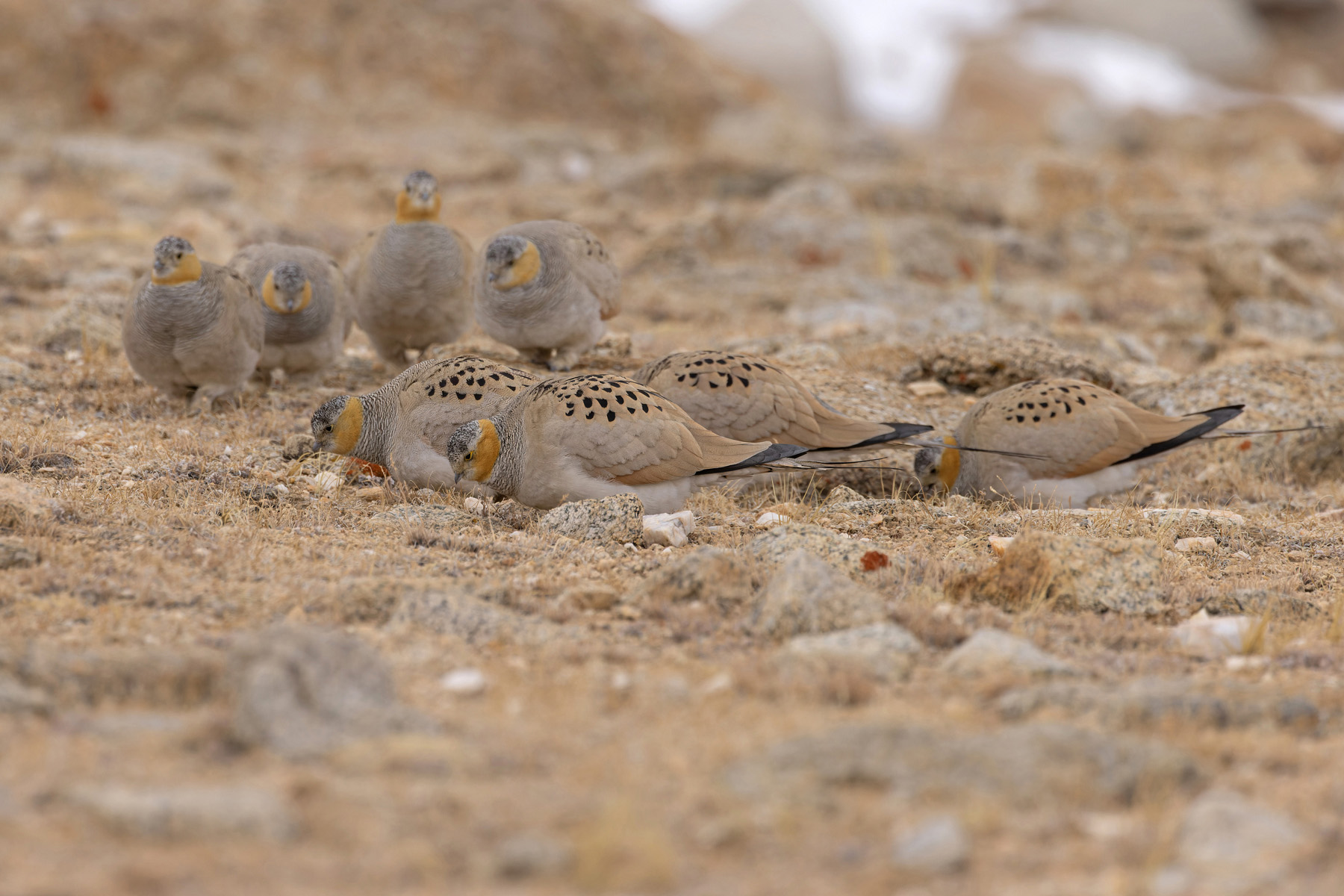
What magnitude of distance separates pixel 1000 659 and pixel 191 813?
248 cm

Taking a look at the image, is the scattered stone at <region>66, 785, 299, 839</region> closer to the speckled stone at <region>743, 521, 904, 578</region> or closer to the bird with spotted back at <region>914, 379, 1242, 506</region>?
the speckled stone at <region>743, 521, 904, 578</region>

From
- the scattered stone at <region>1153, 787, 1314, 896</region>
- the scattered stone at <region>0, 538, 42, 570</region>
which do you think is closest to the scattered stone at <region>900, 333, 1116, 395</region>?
the scattered stone at <region>1153, 787, 1314, 896</region>

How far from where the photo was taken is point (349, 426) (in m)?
6.59

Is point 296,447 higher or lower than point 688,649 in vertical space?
higher

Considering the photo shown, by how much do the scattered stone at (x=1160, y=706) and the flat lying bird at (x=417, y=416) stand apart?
3295 mm

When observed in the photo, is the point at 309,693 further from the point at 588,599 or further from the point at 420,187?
the point at 420,187

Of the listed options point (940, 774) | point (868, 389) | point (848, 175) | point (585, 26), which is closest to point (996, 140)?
point (585, 26)

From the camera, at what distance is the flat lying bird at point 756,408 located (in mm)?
6613

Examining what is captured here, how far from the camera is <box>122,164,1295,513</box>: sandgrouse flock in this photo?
6.11 m

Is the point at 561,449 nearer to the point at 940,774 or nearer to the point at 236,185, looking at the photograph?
the point at 940,774

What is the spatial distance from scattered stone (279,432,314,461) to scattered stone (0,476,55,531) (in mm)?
1523

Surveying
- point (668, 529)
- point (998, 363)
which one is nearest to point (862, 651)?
point (668, 529)

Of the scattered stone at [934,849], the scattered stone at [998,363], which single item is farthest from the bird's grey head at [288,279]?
the scattered stone at [934,849]

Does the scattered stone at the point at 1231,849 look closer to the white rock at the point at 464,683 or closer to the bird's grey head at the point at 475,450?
the white rock at the point at 464,683
